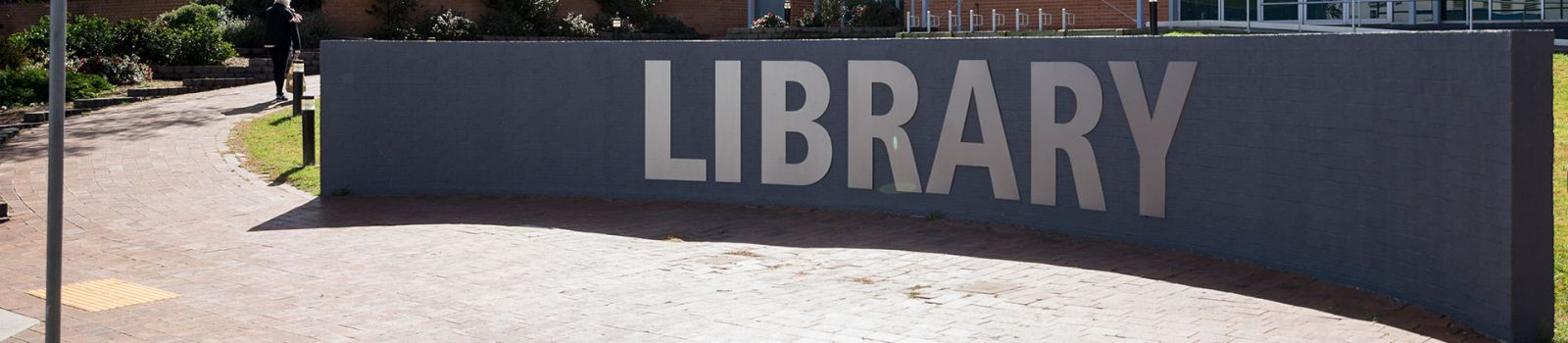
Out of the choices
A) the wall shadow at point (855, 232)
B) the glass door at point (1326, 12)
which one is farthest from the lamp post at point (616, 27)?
the wall shadow at point (855, 232)

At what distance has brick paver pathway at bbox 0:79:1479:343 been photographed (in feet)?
24.8

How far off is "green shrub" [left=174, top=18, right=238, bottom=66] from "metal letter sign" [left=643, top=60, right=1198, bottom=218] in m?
12.7

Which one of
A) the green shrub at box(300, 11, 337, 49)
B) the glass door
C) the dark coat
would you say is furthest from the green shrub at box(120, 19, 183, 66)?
the glass door

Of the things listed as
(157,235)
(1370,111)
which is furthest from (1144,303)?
(157,235)

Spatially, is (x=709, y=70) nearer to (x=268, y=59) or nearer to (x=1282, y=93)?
(x=1282, y=93)

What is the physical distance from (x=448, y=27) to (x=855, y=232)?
19.8 meters

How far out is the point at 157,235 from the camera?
10.9 meters

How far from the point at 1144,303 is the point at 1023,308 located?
67cm

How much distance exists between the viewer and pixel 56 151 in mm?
5762

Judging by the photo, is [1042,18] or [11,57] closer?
[11,57]

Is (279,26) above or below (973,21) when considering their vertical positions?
below

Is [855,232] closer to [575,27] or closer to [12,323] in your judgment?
[12,323]

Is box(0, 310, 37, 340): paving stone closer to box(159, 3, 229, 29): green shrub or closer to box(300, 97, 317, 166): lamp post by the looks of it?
box(300, 97, 317, 166): lamp post

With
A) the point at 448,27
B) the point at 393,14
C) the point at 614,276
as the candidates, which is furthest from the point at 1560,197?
the point at 393,14
